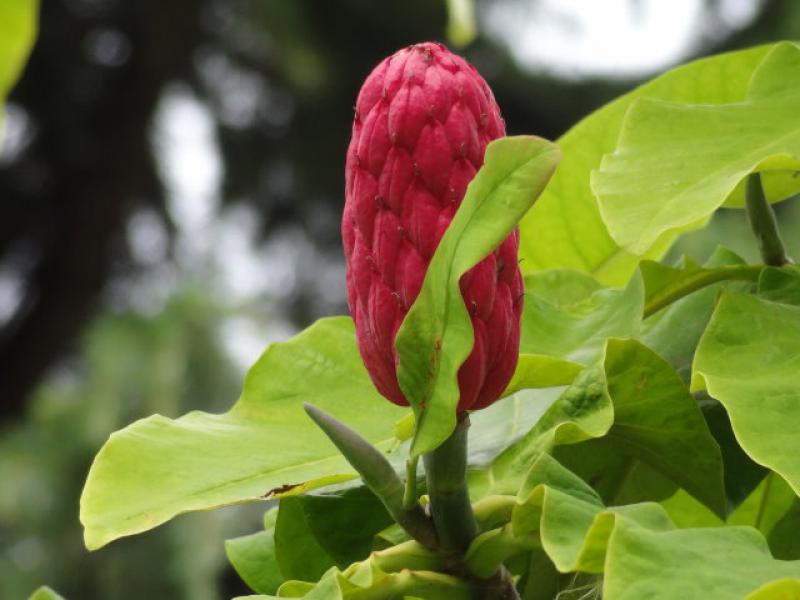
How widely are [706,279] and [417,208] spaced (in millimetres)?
123

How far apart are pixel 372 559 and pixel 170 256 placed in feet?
16.0

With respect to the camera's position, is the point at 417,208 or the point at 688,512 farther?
the point at 688,512

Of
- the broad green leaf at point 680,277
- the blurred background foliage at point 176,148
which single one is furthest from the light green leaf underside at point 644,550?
the blurred background foliage at point 176,148

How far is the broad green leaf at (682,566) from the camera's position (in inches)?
9.8

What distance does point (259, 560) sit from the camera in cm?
42

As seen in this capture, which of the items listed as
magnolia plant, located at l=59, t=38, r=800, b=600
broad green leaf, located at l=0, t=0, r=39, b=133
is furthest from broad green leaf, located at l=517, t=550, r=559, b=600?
broad green leaf, located at l=0, t=0, r=39, b=133

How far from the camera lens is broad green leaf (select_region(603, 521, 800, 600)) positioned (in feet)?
0.82

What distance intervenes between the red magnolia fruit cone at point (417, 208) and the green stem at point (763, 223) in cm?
10

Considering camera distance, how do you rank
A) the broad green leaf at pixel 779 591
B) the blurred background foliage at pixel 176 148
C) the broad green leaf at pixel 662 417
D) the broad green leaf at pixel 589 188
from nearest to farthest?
the broad green leaf at pixel 779 591, the broad green leaf at pixel 662 417, the broad green leaf at pixel 589 188, the blurred background foliage at pixel 176 148

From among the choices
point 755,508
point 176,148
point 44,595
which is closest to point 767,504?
point 755,508

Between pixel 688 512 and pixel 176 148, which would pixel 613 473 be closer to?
pixel 688 512

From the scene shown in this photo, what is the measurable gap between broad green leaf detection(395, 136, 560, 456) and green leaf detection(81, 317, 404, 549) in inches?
2.1

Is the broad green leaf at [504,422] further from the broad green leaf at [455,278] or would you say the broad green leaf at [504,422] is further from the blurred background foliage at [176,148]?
the blurred background foliage at [176,148]

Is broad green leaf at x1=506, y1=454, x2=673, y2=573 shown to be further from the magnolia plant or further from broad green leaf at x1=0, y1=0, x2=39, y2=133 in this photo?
broad green leaf at x1=0, y1=0, x2=39, y2=133
